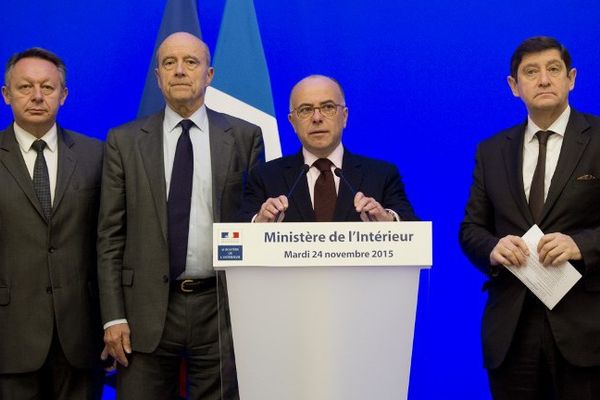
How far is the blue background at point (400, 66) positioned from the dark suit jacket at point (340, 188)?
68.1 inches

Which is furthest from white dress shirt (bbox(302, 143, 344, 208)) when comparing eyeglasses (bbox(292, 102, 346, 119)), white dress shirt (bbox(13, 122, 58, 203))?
white dress shirt (bbox(13, 122, 58, 203))

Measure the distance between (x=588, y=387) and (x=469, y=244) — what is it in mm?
614

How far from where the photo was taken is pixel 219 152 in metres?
3.02

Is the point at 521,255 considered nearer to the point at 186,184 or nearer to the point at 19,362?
the point at 186,184

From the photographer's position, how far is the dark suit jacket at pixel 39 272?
2987mm

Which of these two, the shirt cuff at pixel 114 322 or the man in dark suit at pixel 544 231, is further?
the shirt cuff at pixel 114 322

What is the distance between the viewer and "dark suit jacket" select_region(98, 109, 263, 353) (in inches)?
116

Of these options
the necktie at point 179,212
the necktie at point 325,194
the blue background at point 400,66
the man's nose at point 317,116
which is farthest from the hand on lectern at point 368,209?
the blue background at point 400,66

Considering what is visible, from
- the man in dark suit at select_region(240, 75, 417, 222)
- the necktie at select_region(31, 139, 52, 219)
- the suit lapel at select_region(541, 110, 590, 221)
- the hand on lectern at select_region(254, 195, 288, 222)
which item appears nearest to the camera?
the hand on lectern at select_region(254, 195, 288, 222)

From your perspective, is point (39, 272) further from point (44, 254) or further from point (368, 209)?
point (368, 209)

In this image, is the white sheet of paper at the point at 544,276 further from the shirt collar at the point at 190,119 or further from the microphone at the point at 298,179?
the shirt collar at the point at 190,119

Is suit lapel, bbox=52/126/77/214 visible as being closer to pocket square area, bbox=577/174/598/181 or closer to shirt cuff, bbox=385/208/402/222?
shirt cuff, bbox=385/208/402/222

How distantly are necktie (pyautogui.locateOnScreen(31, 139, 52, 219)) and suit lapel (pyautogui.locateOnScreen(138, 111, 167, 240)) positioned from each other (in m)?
0.38

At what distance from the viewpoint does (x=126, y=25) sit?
469 centimetres
